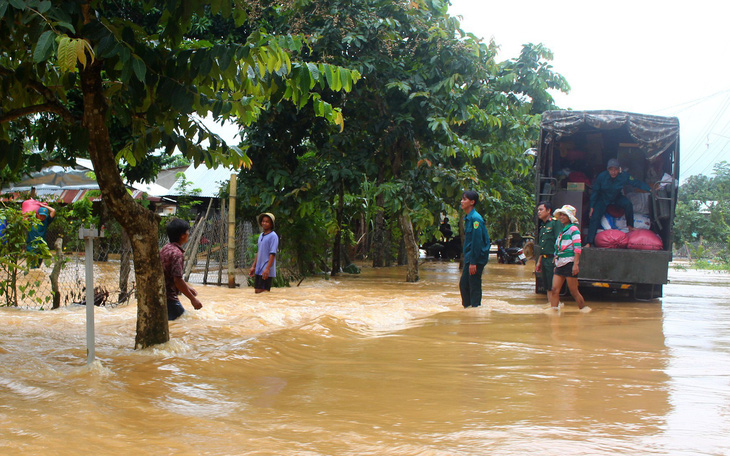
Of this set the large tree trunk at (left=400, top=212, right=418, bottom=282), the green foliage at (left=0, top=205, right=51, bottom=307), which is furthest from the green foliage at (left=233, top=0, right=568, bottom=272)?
the green foliage at (left=0, top=205, right=51, bottom=307)

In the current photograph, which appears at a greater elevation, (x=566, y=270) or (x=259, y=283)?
(x=566, y=270)

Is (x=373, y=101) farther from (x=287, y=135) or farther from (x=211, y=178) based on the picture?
(x=211, y=178)

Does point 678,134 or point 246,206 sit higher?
point 678,134

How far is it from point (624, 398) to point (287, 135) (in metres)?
11.1

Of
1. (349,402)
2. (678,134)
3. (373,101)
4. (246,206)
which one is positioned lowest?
(349,402)

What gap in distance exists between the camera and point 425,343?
6500 millimetres

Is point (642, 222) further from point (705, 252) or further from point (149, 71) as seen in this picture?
point (705, 252)

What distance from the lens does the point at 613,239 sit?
37.2 feet

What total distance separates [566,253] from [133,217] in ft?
20.9

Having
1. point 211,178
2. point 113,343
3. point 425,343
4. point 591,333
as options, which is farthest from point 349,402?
point 211,178

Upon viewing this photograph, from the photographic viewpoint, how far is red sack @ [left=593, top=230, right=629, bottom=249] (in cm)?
1132

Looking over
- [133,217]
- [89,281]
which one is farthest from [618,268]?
[89,281]

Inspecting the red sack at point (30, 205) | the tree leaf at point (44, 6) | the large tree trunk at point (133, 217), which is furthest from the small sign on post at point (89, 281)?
the red sack at point (30, 205)

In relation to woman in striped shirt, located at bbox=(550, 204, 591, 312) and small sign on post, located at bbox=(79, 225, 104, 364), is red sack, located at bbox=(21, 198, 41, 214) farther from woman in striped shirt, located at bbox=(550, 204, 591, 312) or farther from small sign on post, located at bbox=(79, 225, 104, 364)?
woman in striped shirt, located at bbox=(550, 204, 591, 312)
